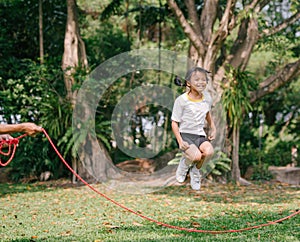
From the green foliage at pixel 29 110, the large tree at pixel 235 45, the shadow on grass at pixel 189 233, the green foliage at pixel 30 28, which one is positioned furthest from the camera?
the green foliage at pixel 30 28

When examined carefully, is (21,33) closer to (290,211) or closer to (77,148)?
(77,148)

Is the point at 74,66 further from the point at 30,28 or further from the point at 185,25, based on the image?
Answer: the point at 185,25

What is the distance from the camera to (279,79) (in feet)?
38.3

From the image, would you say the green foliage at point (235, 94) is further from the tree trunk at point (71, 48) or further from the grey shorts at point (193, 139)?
the grey shorts at point (193, 139)

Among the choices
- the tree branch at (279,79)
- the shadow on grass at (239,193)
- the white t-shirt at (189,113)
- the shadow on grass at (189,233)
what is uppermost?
the tree branch at (279,79)

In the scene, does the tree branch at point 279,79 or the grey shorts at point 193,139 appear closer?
the grey shorts at point 193,139

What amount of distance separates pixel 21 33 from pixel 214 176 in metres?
7.21

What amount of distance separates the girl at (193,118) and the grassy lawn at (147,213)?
2.97 feet

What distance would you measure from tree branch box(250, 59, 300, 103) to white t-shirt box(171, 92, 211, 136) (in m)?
7.01

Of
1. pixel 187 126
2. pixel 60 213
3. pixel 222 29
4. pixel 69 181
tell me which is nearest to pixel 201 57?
pixel 222 29

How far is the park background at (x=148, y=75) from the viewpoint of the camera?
1131 cm

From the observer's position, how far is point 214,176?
11.6 m

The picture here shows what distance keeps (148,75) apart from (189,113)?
10.9 meters

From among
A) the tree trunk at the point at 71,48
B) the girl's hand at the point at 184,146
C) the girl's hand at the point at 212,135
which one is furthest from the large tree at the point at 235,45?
the girl's hand at the point at 184,146
